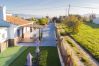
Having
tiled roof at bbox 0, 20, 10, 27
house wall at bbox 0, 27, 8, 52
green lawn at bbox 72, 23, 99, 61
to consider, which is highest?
tiled roof at bbox 0, 20, 10, 27

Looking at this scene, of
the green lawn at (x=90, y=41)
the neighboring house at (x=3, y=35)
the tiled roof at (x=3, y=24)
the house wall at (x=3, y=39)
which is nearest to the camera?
the green lawn at (x=90, y=41)

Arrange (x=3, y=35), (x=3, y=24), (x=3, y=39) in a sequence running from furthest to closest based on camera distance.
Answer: (x=3, y=24) < (x=3, y=35) < (x=3, y=39)

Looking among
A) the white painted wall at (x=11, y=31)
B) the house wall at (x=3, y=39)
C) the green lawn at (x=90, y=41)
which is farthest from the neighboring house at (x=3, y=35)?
the green lawn at (x=90, y=41)

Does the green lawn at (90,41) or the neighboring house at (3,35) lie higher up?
the neighboring house at (3,35)

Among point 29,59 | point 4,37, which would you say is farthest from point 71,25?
point 29,59

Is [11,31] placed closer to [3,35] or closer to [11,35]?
[11,35]

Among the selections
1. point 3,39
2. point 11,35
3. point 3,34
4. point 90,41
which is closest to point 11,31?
point 11,35

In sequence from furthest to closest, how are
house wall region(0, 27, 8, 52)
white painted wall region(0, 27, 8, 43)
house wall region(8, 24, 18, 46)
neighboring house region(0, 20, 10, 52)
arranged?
1. house wall region(8, 24, 18, 46)
2. white painted wall region(0, 27, 8, 43)
3. neighboring house region(0, 20, 10, 52)
4. house wall region(0, 27, 8, 52)

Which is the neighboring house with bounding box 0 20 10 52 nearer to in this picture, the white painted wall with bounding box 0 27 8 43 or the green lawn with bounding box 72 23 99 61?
the white painted wall with bounding box 0 27 8 43

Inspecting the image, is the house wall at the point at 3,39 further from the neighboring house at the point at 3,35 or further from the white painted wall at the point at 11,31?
the white painted wall at the point at 11,31

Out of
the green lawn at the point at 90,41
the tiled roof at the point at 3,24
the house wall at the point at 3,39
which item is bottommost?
the green lawn at the point at 90,41

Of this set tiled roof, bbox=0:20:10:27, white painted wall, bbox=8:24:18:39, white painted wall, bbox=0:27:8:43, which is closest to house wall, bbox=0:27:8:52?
white painted wall, bbox=0:27:8:43

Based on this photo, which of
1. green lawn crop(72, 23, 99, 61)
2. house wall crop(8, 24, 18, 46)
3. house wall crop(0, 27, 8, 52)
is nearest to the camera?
green lawn crop(72, 23, 99, 61)

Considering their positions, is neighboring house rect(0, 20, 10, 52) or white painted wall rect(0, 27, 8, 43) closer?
neighboring house rect(0, 20, 10, 52)
